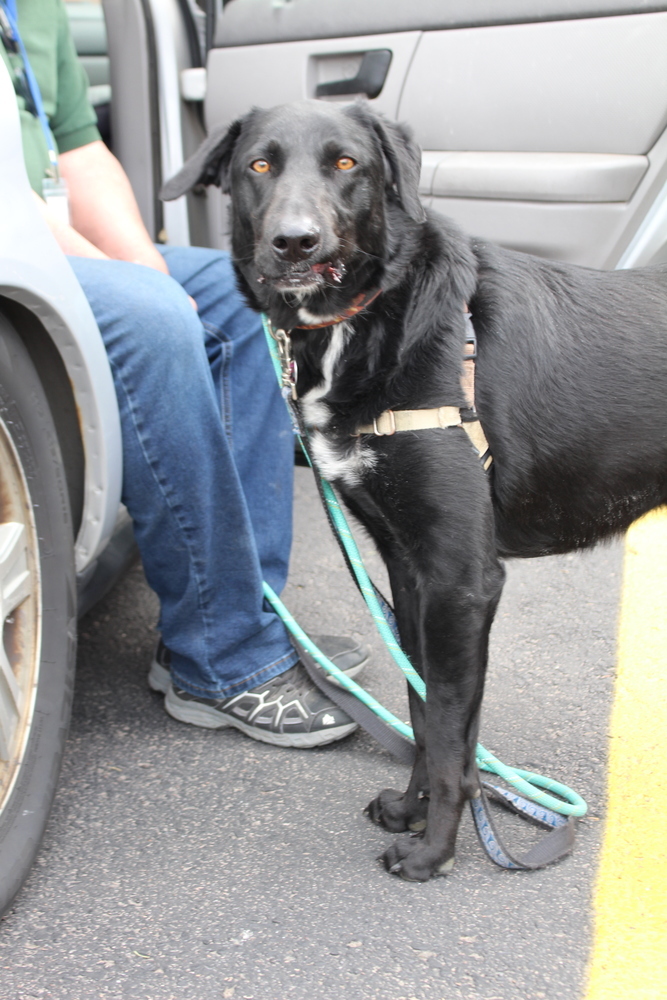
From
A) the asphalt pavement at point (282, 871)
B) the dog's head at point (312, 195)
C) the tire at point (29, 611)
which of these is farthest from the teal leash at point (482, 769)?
the tire at point (29, 611)

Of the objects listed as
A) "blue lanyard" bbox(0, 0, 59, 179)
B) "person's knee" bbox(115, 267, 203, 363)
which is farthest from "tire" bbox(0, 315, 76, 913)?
"blue lanyard" bbox(0, 0, 59, 179)

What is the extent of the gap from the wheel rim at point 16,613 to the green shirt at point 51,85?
954mm

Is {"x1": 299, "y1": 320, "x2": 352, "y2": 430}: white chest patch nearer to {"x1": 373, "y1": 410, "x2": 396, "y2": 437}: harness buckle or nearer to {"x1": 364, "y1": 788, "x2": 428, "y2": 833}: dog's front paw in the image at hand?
{"x1": 373, "y1": 410, "x2": 396, "y2": 437}: harness buckle

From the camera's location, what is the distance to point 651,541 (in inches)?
108

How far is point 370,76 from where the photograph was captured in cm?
255

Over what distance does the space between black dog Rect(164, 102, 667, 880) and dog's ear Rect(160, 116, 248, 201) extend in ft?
0.04

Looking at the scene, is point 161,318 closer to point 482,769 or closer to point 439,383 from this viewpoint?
point 439,383

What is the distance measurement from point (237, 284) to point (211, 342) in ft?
0.88

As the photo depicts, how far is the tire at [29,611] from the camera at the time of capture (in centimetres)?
144

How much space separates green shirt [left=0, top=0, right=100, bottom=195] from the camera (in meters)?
2.07

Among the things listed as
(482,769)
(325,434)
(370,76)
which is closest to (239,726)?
(482,769)

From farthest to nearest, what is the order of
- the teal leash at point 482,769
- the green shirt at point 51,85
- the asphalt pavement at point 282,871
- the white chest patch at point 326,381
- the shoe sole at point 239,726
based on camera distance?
the green shirt at point 51,85
the shoe sole at point 239,726
the white chest patch at point 326,381
the teal leash at point 482,769
the asphalt pavement at point 282,871

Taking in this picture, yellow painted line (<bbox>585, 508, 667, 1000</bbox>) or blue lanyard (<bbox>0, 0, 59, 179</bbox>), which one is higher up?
blue lanyard (<bbox>0, 0, 59, 179</bbox>)

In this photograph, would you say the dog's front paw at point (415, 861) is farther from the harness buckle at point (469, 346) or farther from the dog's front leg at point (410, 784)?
the harness buckle at point (469, 346)
